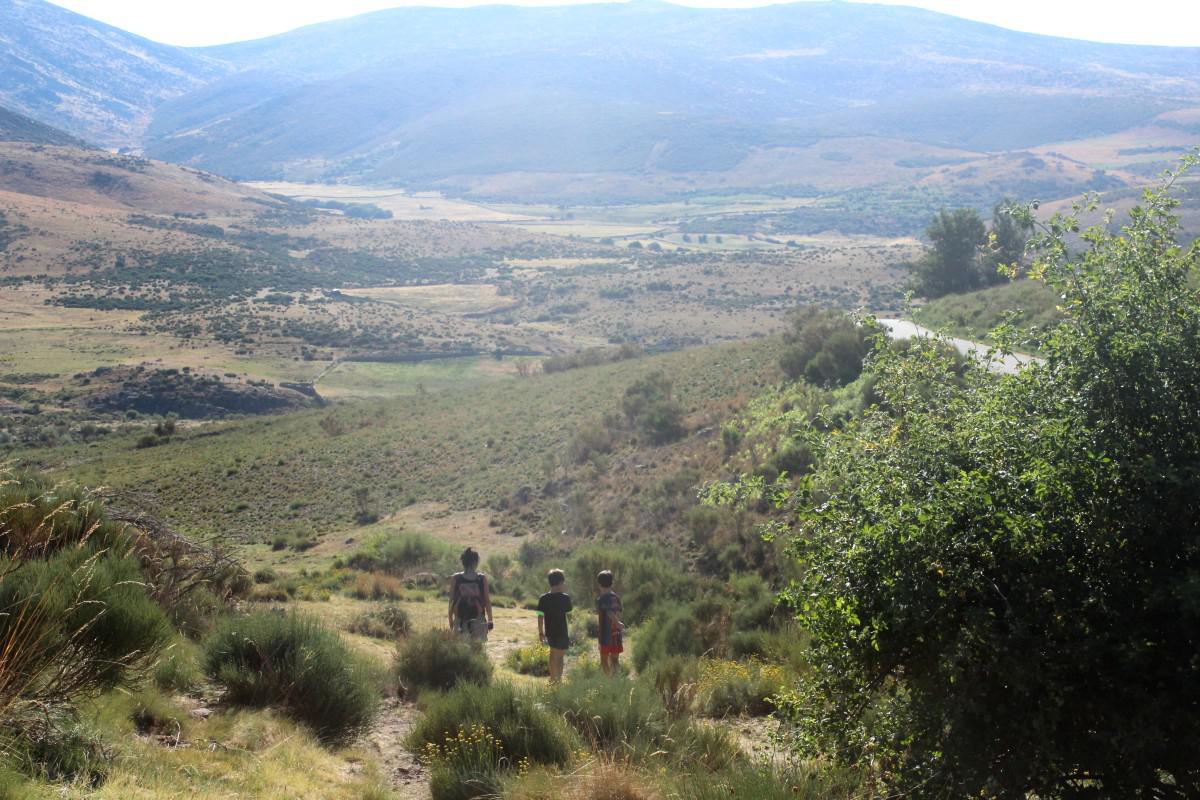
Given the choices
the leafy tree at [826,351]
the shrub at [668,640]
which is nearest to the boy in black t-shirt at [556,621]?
the shrub at [668,640]

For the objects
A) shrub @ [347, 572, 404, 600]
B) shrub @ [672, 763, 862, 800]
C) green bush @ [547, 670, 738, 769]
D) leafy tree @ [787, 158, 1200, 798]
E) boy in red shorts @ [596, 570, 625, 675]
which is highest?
leafy tree @ [787, 158, 1200, 798]

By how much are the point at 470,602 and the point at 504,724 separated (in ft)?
13.3

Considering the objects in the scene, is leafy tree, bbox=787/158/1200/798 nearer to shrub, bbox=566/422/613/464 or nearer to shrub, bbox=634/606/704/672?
shrub, bbox=634/606/704/672

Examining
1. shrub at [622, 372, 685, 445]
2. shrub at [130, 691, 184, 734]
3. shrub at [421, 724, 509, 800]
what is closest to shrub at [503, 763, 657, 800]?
shrub at [421, 724, 509, 800]

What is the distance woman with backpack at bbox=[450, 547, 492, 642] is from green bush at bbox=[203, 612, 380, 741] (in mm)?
2665

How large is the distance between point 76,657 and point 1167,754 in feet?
21.4

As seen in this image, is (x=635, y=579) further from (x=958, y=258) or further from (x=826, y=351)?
(x=958, y=258)

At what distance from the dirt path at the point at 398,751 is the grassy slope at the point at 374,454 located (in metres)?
19.4

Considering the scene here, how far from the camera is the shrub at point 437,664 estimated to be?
9.39 meters

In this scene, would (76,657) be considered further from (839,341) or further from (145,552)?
(839,341)

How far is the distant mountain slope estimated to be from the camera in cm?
16688

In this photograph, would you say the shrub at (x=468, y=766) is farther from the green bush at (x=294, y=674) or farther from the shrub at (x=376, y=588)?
the shrub at (x=376, y=588)

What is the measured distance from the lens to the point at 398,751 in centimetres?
773

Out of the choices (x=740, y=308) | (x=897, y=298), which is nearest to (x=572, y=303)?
(x=740, y=308)
